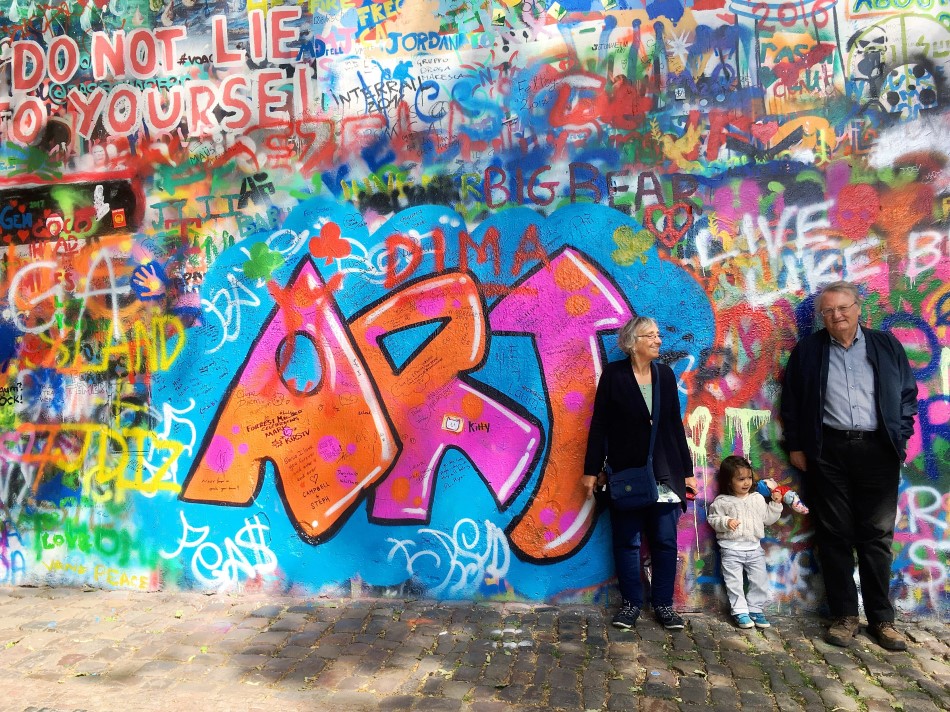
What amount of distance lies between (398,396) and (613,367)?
1422mm

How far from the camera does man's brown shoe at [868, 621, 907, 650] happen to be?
13.5ft

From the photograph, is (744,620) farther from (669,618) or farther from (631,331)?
(631,331)

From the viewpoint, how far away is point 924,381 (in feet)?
14.7

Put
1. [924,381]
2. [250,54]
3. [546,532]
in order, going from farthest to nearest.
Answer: [250,54] < [546,532] < [924,381]

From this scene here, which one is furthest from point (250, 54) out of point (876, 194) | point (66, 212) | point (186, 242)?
point (876, 194)

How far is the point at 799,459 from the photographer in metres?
4.51

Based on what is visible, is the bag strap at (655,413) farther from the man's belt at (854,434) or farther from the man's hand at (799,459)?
the man's belt at (854,434)

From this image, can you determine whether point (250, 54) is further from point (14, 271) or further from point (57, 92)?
point (14, 271)

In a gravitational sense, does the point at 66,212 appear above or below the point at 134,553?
above

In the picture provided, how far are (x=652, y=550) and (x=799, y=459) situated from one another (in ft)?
3.43

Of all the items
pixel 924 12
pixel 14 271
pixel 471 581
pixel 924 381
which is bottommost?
pixel 471 581

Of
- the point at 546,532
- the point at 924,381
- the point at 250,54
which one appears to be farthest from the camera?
the point at 250,54

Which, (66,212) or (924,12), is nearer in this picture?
(924,12)

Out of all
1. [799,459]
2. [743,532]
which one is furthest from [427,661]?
[799,459]
